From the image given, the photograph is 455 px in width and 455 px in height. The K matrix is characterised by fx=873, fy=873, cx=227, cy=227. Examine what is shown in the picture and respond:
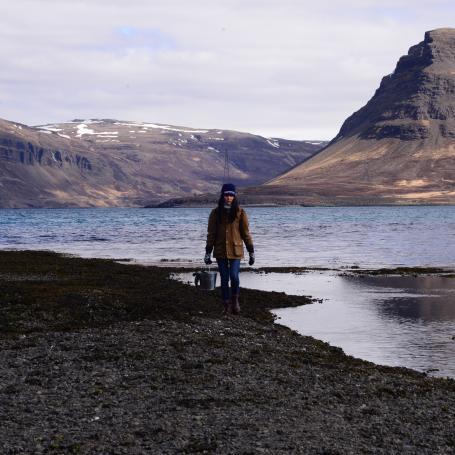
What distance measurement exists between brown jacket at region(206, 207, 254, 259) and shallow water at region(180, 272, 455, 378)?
3031mm

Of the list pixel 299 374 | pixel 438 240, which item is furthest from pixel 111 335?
pixel 438 240

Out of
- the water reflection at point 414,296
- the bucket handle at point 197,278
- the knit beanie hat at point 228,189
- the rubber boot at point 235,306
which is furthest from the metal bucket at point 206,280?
the knit beanie hat at point 228,189

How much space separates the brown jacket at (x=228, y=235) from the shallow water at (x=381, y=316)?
9.94 feet

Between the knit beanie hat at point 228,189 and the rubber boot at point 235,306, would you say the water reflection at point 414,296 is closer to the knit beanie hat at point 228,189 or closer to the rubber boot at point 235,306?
the rubber boot at point 235,306

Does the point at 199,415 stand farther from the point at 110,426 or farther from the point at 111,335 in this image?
the point at 111,335

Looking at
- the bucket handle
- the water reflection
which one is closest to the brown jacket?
the water reflection

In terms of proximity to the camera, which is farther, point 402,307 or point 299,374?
point 402,307

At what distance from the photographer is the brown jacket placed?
21891 mm

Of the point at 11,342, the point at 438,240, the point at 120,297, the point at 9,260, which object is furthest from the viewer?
the point at 438,240

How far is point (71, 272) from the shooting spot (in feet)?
127

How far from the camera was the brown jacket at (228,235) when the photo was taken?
71.8 feet

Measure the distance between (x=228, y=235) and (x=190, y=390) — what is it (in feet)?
28.0

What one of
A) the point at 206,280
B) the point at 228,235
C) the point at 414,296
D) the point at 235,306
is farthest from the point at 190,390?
the point at 414,296

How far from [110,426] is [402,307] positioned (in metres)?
18.4
